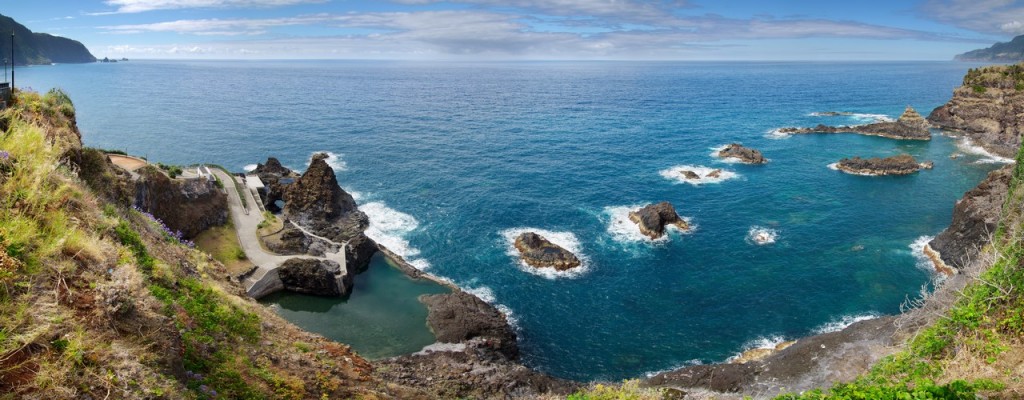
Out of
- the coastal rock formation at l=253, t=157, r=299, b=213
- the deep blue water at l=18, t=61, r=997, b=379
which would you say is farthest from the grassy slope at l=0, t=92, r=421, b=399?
the coastal rock formation at l=253, t=157, r=299, b=213

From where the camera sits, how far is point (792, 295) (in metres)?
45.9

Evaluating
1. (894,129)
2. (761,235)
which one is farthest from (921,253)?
(894,129)

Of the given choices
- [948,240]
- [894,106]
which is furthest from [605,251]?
[894,106]

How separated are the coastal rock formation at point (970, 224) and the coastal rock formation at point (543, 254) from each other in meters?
35.9

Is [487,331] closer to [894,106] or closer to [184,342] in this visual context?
[184,342]

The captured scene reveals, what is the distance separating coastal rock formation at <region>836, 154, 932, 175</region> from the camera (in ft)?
268

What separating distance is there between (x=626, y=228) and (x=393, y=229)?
90.6ft

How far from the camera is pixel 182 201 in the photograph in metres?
50.2

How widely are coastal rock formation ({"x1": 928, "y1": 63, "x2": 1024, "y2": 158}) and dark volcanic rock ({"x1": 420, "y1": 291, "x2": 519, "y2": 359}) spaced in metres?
105

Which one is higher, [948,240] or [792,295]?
[948,240]

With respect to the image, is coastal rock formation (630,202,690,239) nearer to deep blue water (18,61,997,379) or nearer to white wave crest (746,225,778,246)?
deep blue water (18,61,997,379)

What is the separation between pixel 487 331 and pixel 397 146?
66411 millimetres

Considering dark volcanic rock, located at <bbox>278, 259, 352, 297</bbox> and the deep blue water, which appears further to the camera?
dark volcanic rock, located at <bbox>278, 259, 352, 297</bbox>

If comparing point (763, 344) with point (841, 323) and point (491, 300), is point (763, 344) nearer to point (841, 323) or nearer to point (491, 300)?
point (841, 323)
